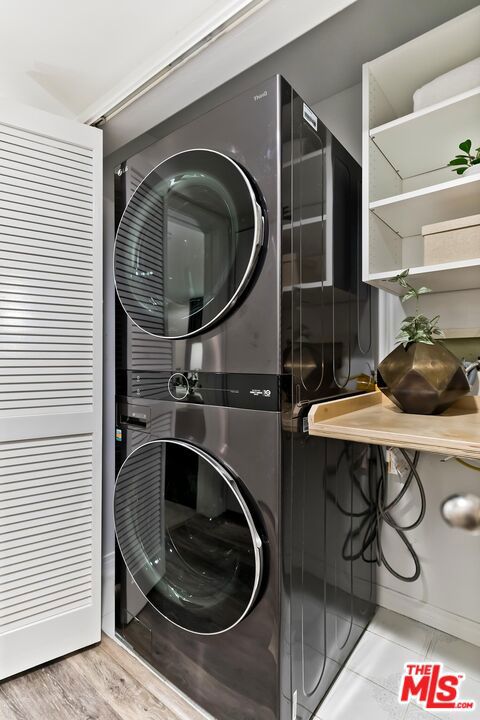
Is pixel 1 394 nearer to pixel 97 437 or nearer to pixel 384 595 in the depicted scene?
pixel 97 437

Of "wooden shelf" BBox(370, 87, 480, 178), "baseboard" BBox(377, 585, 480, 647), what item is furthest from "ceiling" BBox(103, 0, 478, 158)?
"baseboard" BBox(377, 585, 480, 647)

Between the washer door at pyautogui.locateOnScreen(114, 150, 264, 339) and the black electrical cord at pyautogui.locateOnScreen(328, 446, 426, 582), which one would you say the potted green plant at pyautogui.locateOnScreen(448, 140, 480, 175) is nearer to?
the washer door at pyautogui.locateOnScreen(114, 150, 264, 339)

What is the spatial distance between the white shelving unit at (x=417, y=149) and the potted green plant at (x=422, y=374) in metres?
0.23

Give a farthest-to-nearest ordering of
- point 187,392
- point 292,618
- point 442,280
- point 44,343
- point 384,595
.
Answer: point 384,595
point 44,343
point 442,280
point 187,392
point 292,618

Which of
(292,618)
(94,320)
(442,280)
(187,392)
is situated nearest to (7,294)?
(94,320)

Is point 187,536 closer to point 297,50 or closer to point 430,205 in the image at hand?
point 430,205

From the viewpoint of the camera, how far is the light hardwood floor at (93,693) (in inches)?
53.1

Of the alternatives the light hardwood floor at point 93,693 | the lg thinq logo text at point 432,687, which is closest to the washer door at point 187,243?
the light hardwood floor at point 93,693

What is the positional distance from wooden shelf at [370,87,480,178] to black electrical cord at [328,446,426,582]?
116 cm

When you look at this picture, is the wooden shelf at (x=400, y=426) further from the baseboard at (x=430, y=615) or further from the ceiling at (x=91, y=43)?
the ceiling at (x=91, y=43)

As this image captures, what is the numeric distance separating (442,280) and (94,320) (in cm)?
139

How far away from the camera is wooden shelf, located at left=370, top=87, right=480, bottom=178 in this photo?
4.20 feet

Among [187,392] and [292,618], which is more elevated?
[187,392]

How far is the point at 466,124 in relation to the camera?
136 centimetres
